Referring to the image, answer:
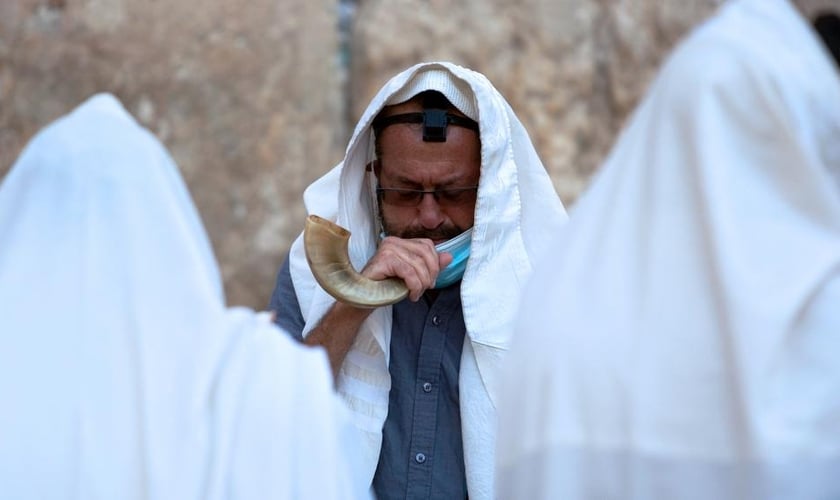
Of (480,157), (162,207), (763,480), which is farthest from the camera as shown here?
(480,157)

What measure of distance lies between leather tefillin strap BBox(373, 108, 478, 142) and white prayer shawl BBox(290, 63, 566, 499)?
61mm

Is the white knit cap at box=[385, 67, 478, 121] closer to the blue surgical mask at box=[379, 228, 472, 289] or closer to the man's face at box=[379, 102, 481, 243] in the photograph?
the man's face at box=[379, 102, 481, 243]

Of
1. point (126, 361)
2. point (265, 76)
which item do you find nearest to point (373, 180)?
point (126, 361)

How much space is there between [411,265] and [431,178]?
0.33m

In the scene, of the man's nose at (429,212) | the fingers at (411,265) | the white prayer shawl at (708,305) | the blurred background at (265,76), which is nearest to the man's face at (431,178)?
the man's nose at (429,212)

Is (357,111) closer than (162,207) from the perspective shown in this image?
No

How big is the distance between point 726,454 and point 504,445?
1.51ft

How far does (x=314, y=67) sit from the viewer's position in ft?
22.7

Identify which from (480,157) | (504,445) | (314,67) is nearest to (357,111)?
(314,67)

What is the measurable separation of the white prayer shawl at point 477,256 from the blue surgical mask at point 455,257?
8 cm

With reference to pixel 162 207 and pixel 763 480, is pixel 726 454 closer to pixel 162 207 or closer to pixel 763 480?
pixel 763 480

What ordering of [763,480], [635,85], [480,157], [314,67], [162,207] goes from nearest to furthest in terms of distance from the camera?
[763,480] → [162,207] → [480,157] → [314,67] → [635,85]

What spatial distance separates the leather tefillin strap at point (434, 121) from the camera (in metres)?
4.12

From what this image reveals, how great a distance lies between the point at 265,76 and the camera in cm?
678
